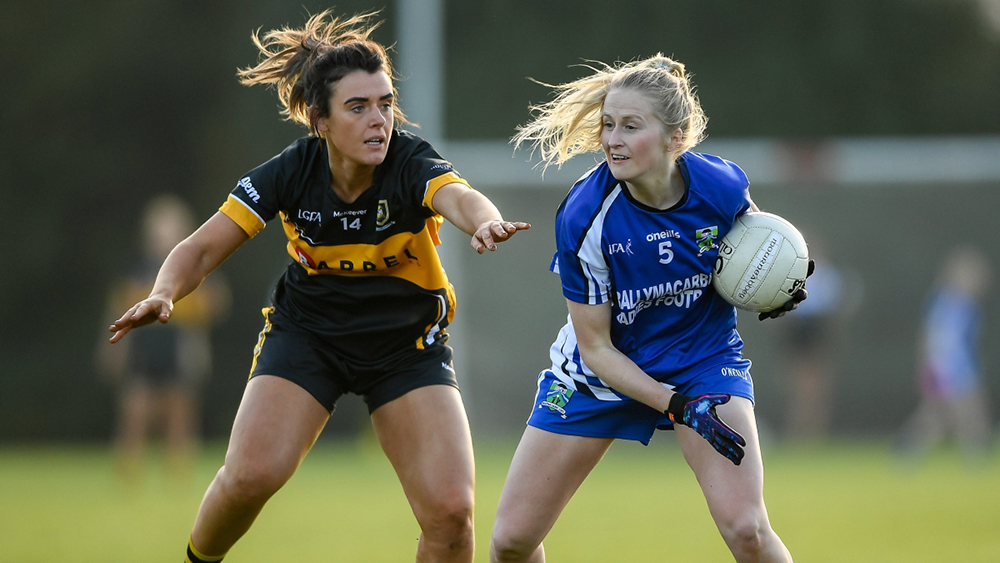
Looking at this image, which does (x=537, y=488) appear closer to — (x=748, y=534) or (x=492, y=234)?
(x=748, y=534)

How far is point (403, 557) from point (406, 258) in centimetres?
238

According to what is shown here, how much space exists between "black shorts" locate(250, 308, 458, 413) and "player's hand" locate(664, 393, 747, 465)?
3.24ft

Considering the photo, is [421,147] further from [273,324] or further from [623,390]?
[623,390]

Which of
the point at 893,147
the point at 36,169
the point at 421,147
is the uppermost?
the point at 421,147

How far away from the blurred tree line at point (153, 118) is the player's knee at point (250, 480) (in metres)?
10.8

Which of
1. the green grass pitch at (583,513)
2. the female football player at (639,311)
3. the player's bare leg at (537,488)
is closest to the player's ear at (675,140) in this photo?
the female football player at (639,311)

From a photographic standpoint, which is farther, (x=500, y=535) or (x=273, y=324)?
(x=273, y=324)

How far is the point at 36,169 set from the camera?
14.9 meters

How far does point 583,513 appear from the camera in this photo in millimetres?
7992

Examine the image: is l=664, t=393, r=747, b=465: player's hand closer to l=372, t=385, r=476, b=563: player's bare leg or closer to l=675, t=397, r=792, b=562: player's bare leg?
l=675, t=397, r=792, b=562: player's bare leg

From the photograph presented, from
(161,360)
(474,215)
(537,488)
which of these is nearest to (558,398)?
(537,488)

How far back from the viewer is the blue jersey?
3865 mm

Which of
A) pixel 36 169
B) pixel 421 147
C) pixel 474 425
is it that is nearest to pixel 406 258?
pixel 421 147

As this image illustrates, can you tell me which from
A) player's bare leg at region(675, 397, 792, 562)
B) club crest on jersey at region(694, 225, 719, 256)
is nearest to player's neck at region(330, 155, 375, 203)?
club crest on jersey at region(694, 225, 719, 256)
